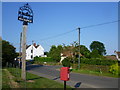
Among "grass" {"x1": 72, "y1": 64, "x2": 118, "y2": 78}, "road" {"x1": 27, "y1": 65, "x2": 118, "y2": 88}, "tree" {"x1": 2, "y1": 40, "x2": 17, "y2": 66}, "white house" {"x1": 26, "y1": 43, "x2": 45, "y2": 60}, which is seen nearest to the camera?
"road" {"x1": 27, "y1": 65, "x2": 118, "y2": 88}

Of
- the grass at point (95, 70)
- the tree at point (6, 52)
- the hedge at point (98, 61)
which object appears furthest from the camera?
the tree at point (6, 52)

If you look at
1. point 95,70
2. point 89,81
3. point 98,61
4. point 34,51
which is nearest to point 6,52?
point 95,70

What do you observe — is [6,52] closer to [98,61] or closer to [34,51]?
[98,61]

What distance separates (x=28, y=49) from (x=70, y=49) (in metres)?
44.3

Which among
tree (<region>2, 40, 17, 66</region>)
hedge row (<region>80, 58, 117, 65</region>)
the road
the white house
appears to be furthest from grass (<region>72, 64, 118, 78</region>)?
the white house

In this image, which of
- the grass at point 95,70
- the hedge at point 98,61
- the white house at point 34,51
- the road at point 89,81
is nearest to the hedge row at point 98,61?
the hedge at point 98,61

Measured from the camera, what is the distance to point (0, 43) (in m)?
26.1

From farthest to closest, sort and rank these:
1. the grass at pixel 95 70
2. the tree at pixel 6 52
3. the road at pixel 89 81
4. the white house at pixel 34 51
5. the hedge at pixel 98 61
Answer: the white house at pixel 34 51 < the tree at pixel 6 52 < the hedge at pixel 98 61 < the grass at pixel 95 70 < the road at pixel 89 81

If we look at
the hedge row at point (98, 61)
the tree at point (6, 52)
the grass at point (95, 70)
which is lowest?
the grass at point (95, 70)

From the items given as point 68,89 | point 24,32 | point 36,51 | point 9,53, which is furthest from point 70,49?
point 36,51

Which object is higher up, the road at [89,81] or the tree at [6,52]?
the tree at [6,52]

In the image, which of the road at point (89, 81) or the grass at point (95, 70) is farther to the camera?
the grass at point (95, 70)

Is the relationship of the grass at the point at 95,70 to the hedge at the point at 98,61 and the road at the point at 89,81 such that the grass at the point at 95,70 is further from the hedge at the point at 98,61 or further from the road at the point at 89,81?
the road at the point at 89,81

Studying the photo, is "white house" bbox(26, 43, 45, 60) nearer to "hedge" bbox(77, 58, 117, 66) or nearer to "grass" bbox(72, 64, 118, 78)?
"grass" bbox(72, 64, 118, 78)
